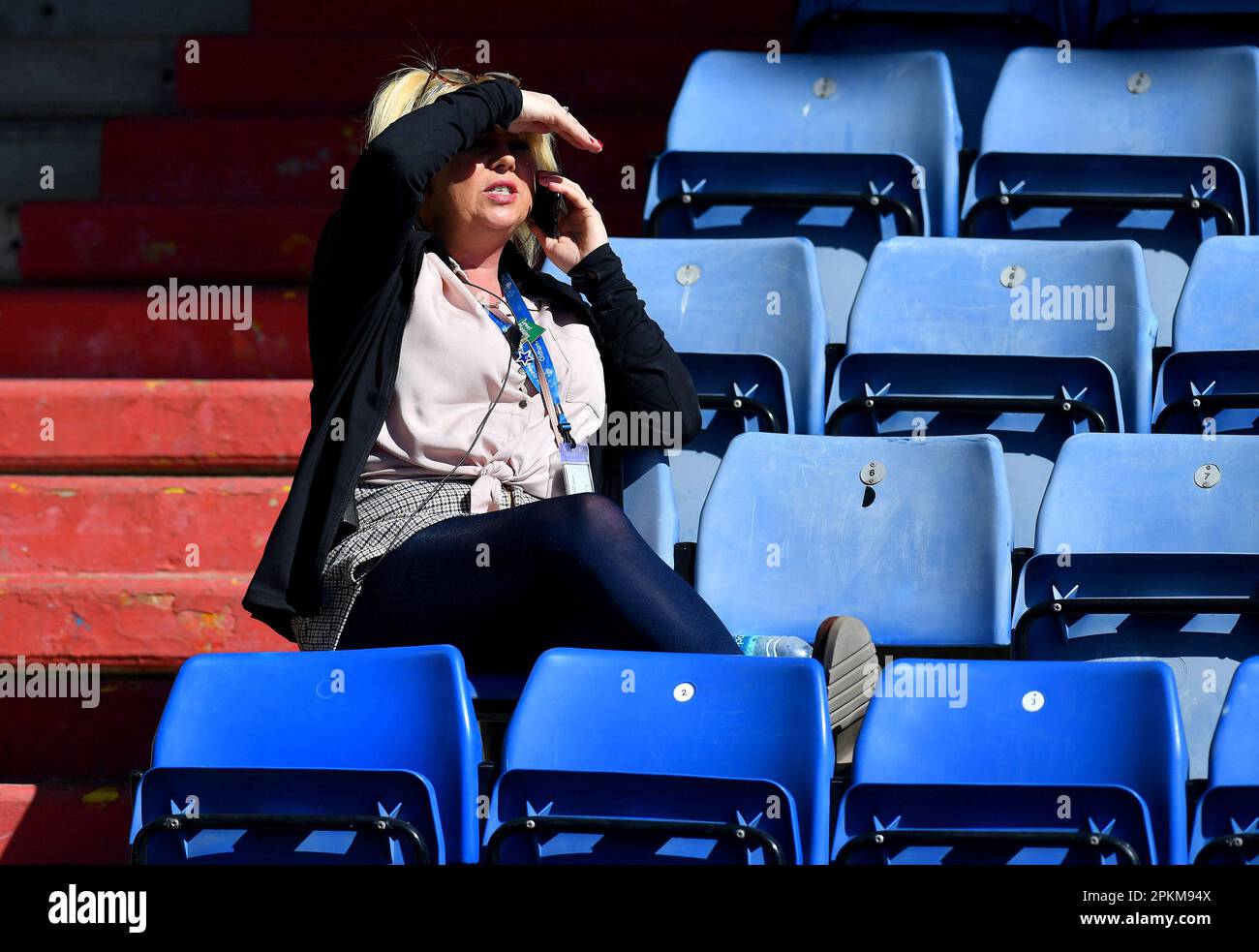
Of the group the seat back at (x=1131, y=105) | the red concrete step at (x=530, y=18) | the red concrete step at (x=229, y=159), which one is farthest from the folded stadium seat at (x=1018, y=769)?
the red concrete step at (x=530, y=18)

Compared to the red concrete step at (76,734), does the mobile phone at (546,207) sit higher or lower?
higher

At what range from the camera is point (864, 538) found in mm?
1974

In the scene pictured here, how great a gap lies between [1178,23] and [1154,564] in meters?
1.54

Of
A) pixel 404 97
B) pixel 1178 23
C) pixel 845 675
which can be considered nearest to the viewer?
pixel 845 675

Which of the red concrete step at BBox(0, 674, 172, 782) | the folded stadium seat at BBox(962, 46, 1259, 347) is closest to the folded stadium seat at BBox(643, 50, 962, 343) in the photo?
the folded stadium seat at BBox(962, 46, 1259, 347)

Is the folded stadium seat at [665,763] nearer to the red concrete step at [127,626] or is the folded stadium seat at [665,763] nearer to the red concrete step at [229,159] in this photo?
the red concrete step at [127,626]

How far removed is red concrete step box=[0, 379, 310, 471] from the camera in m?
2.48

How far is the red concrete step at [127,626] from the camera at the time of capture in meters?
2.19

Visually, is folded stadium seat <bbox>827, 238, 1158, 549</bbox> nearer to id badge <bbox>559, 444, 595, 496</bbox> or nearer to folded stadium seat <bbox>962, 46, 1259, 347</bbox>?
folded stadium seat <bbox>962, 46, 1259, 347</bbox>

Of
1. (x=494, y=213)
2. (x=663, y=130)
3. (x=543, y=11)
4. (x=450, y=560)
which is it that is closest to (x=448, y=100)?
(x=494, y=213)

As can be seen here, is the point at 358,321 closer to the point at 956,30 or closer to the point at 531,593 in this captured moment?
the point at 531,593

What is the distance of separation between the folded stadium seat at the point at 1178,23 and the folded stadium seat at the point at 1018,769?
1867mm

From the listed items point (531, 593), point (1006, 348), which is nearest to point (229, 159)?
Answer: point (1006, 348)

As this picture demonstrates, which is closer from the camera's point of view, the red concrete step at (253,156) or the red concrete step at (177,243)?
the red concrete step at (177,243)
